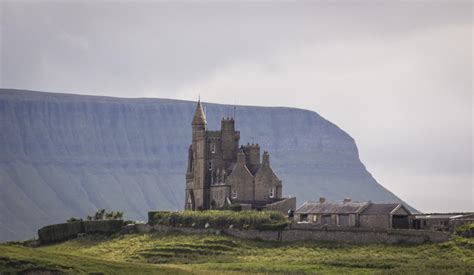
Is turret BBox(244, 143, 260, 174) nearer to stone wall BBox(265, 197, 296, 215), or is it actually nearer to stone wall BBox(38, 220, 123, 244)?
stone wall BBox(265, 197, 296, 215)

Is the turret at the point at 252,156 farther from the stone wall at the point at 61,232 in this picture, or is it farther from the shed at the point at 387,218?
the shed at the point at 387,218

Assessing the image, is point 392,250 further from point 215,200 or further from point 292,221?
point 215,200

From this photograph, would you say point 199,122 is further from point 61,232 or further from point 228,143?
point 61,232

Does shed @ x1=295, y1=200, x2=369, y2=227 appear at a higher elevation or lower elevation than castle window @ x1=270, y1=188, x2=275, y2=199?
lower

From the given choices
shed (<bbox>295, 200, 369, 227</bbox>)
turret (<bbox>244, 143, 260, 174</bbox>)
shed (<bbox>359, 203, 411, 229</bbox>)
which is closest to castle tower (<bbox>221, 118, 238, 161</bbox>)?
turret (<bbox>244, 143, 260, 174</bbox>)

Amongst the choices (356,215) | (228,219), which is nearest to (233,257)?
(228,219)

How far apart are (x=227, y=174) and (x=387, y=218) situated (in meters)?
24.0

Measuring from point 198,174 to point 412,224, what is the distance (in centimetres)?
2937

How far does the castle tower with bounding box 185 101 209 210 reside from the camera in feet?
421

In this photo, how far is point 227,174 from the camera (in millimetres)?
125812

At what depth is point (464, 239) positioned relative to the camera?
94688 millimetres

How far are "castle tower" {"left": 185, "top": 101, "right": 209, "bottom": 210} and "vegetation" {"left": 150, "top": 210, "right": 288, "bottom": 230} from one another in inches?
397

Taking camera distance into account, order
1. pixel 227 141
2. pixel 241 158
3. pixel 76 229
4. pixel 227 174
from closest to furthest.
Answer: pixel 76 229 → pixel 241 158 → pixel 227 174 → pixel 227 141

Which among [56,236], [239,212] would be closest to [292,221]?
[239,212]
